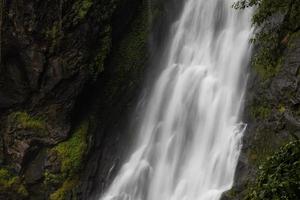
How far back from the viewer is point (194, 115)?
17453 millimetres

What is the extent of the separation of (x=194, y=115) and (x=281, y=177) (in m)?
11.5

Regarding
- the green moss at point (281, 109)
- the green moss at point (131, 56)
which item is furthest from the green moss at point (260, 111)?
the green moss at point (131, 56)

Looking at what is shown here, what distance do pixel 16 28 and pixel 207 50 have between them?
7.38 meters

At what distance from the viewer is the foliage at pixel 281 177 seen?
5.70 meters

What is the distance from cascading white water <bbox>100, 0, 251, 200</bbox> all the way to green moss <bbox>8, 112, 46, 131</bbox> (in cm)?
368

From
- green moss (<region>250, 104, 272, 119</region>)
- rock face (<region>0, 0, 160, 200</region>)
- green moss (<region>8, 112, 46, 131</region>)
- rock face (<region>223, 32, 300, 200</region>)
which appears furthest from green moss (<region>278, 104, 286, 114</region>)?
green moss (<region>8, 112, 46, 131</region>)

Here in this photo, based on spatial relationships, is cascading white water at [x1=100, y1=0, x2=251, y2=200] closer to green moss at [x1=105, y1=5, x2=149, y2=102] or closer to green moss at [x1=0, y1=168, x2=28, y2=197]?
green moss at [x1=105, y1=5, x2=149, y2=102]

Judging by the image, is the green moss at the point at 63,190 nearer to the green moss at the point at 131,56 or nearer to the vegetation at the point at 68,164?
the vegetation at the point at 68,164

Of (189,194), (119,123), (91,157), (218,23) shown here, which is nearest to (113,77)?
(119,123)

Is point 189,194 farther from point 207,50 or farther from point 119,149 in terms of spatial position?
point 207,50

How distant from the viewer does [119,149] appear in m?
18.6

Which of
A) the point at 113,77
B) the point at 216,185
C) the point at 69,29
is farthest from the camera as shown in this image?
the point at 113,77

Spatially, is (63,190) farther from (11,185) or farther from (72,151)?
(11,185)

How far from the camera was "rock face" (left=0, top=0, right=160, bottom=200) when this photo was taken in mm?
18062
